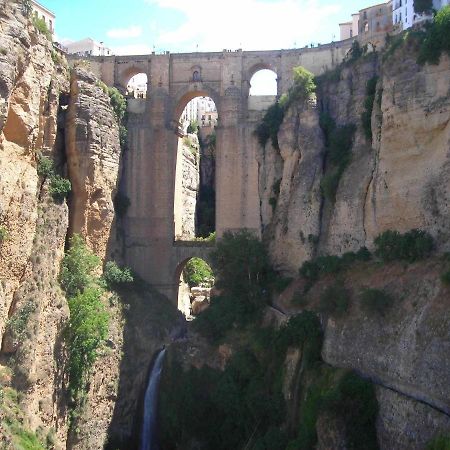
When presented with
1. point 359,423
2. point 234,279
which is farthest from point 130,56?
point 359,423

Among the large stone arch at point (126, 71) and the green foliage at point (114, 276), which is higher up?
the large stone arch at point (126, 71)

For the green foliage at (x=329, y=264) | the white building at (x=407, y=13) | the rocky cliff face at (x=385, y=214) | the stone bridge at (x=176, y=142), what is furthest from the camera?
the stone bridge at (x=176, y=142)

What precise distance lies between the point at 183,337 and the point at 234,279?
4.48m

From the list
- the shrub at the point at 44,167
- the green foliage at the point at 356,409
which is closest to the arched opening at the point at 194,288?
the shrub at the point at 44,167

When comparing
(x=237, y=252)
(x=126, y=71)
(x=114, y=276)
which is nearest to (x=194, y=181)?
(x=126, y=71)

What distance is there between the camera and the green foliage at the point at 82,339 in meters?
24.8

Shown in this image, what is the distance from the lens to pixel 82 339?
25.0 meters

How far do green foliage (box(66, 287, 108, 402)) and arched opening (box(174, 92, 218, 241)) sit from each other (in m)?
8.37

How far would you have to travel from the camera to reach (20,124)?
2347 centimetres

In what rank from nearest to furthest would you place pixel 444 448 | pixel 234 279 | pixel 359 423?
pixel 444 448, pixel 359 423, pixel 234 279

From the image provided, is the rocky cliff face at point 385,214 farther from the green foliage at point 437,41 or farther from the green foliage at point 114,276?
the green foliage at point 114,276

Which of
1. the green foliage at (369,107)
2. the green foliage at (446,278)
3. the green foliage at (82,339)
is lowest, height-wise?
the green foliage at (82,339)

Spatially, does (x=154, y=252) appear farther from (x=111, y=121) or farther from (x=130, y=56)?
(x=130, y=56)

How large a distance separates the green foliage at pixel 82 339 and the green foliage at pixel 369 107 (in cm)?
1320
